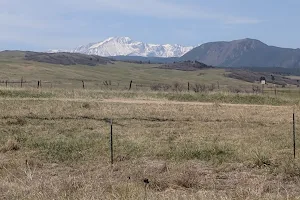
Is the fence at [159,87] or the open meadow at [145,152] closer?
the open meadow at [145,152]

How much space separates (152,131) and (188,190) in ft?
31.6

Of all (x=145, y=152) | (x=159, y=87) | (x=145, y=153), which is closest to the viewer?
(x=145, y=153)

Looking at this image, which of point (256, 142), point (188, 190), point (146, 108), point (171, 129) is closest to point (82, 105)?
point (146, 108)

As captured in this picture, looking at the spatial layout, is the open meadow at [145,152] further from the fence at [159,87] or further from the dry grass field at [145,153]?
the fence at [159,87]

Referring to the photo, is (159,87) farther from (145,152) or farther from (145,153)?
(145,153)

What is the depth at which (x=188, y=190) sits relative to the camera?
9180 mm

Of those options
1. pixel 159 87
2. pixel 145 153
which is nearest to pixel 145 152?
pixel 145 153

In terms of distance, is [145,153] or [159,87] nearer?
[145,153]

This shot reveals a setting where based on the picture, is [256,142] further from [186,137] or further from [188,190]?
[188,190]

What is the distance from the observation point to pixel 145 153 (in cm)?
1417

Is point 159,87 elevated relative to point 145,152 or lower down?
lower down

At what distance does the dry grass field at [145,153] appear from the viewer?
840cm

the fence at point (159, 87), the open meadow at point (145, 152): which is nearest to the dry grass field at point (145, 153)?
the open meadow at point (145, 152)

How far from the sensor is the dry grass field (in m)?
8.40
